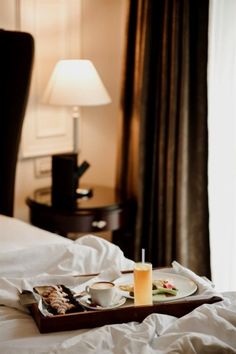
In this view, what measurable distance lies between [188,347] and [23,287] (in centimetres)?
51

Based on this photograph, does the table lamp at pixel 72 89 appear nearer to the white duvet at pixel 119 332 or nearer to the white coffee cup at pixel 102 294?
the white duvet at pixel 119 332

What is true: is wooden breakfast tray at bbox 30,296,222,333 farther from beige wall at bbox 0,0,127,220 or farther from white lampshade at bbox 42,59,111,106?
beige wall at bbox 0,0,127,220

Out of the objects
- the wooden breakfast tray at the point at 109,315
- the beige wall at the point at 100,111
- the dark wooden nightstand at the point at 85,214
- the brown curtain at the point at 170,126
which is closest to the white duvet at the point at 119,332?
the wooden breakfast tray at the point at 109,315

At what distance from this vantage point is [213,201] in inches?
97.7

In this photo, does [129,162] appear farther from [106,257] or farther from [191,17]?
[106,257]

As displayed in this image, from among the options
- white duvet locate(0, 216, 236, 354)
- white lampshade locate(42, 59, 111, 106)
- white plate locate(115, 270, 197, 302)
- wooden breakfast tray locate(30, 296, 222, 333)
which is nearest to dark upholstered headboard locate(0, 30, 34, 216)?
white lampshade locate(42, 59, 111, 106)

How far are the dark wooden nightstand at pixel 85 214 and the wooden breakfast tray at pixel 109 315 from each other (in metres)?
1.11

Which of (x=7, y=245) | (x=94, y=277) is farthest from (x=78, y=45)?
(x=94, y=277)

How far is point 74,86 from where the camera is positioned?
2482mm

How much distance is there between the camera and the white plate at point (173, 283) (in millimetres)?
1394

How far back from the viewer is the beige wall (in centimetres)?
274

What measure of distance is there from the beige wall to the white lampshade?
339mm

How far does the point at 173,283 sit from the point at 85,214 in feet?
3.29

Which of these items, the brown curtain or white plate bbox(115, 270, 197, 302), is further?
the brown curtain
